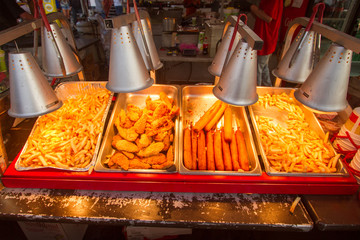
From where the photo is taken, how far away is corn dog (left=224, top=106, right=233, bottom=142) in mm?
2503

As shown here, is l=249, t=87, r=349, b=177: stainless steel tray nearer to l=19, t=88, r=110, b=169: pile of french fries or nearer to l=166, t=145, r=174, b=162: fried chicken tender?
l=166, t=145, r=174, b=162: fried chicken tender

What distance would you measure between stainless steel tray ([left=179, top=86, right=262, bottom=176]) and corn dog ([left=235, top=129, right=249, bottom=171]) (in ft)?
0.20

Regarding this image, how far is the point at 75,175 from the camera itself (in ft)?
6.67

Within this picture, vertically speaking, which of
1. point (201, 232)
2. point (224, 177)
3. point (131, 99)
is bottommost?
point (201, 232)

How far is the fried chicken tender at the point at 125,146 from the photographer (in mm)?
2250

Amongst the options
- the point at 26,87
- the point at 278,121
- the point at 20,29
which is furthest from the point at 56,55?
the point at 278,121

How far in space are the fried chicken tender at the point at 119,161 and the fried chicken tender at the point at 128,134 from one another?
0.22 meters

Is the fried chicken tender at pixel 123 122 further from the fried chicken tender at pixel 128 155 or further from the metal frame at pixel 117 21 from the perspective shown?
the metal frame at pixel 117 21

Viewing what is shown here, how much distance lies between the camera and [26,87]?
4.74 ft

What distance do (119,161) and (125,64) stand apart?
1069 millimetres

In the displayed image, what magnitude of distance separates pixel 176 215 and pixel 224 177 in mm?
576

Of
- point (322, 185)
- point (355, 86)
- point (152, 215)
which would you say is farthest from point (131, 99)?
point (355, 86)

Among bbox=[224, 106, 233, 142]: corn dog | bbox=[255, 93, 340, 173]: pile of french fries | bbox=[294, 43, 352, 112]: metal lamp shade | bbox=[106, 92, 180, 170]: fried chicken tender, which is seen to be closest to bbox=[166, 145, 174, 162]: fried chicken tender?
bbox=[106, 92, 180, 170]: fried chicken tender

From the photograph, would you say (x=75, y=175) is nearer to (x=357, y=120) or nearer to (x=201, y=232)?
(x=201, y=232)
